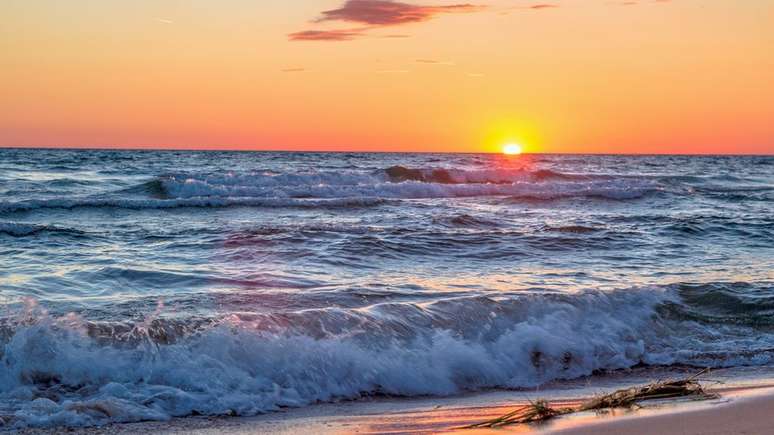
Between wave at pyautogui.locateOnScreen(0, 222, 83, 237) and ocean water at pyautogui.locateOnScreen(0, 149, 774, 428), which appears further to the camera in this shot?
wave at pyautogui.locateOnScreen(0, 222, 83, 237)

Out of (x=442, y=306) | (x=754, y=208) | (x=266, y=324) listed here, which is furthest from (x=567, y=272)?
(x=754, y=208)

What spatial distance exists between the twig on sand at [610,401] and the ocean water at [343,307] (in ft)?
3.73

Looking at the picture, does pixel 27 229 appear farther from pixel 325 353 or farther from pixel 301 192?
pixel 301 192

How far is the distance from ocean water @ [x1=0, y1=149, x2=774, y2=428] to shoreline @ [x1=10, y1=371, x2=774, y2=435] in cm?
19

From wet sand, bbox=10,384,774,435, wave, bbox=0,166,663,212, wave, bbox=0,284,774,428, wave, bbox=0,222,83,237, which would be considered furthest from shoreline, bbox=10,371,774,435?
wave, bbox=0,166,663,212

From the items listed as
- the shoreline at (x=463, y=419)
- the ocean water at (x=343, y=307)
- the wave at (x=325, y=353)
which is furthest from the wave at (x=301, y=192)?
the shoreline at (x=463, y=419)

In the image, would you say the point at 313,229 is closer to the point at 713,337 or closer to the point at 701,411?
the point at 713,337

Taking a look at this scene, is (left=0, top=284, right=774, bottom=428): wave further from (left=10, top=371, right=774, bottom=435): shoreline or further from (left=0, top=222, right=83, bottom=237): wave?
(left=0, top=222, right=83, bottom=237): wave

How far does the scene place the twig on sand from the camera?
452cm

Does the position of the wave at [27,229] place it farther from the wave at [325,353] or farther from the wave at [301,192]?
the wave at [325,353]

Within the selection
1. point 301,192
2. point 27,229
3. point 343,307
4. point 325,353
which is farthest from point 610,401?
point 301,192

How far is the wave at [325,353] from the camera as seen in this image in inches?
202

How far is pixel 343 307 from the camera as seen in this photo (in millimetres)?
7480

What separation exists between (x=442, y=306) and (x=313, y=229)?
21.4 feet
